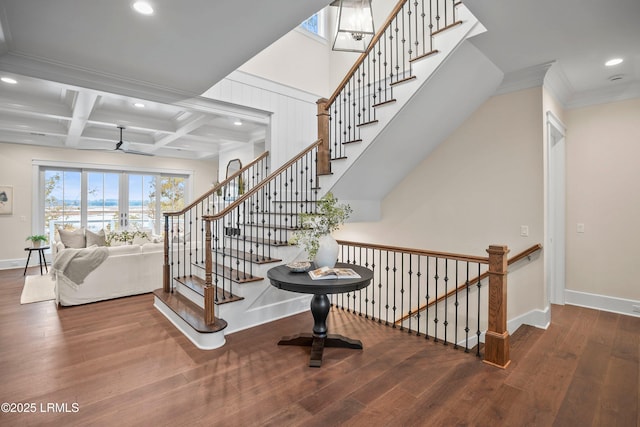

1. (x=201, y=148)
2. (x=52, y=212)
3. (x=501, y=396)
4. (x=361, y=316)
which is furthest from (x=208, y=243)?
(x=52, y=212)

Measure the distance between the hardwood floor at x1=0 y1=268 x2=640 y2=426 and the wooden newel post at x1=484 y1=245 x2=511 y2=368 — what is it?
11 centimetres

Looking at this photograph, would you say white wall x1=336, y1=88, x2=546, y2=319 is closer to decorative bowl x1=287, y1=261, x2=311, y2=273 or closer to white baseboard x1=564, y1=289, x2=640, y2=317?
white baseboard x1=564, y1=289, x2=640, y2=317

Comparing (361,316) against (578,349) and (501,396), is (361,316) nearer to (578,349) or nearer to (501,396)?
(501,396)

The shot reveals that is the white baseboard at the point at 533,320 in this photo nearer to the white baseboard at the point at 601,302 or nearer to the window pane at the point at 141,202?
the white baseboard at the point at 601,302

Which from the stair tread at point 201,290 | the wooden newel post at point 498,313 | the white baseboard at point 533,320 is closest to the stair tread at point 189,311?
the stair tread at point 201,290

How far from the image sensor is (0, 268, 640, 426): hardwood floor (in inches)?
76.5

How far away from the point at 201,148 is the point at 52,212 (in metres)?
3.71

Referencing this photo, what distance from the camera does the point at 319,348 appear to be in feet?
9.01

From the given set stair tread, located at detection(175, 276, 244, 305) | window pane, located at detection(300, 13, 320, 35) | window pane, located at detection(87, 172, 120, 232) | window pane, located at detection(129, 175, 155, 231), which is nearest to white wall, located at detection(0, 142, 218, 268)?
window pane, located at detection(87, 172, 120, 232)

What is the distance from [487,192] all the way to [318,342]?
278 centimetres

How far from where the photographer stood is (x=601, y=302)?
391cm

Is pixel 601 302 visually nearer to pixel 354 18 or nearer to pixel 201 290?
pixel 354 18

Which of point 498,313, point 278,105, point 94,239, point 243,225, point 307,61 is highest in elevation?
point 307,61

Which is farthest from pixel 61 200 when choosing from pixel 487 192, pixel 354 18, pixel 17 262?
pixel 487 192
